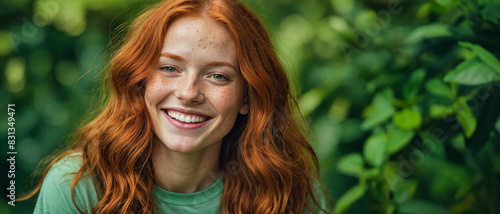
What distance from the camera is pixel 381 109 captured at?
6.04 feet

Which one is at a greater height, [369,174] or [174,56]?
[174,56]

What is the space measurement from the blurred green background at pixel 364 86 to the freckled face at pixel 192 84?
37cm

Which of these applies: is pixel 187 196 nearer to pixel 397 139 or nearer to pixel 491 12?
pixel 397 139

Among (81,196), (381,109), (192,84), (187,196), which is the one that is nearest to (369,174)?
(381,109)

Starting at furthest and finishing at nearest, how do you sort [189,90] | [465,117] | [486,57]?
[465,117] → [486,57] → [189,90]

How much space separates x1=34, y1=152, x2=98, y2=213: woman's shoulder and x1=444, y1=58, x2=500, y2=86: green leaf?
113 cm

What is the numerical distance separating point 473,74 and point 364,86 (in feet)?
1.56

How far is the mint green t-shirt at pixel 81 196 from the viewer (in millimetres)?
1511

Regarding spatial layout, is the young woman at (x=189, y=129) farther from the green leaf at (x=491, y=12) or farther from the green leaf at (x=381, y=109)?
the green leaf at (x=491, y=12)

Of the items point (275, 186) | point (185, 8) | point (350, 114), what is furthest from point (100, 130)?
point (350, 114)

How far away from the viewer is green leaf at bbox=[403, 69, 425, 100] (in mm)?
1786

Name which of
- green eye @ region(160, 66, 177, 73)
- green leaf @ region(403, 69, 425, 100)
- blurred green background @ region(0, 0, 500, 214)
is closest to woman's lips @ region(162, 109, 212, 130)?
green eye @ region(160, 66, 177, 73)

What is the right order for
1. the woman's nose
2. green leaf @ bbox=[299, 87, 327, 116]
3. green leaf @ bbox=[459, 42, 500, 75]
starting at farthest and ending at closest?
1. green leaf @ bbox=[299, 87, 327, 116]
2. green leaf @ bbox=[459, 42, 500, 75]
3. the woman's nose

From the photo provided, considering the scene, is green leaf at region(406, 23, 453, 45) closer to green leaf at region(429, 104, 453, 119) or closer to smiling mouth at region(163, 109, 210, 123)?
green leaf at region(429, 104, 453, 119)
